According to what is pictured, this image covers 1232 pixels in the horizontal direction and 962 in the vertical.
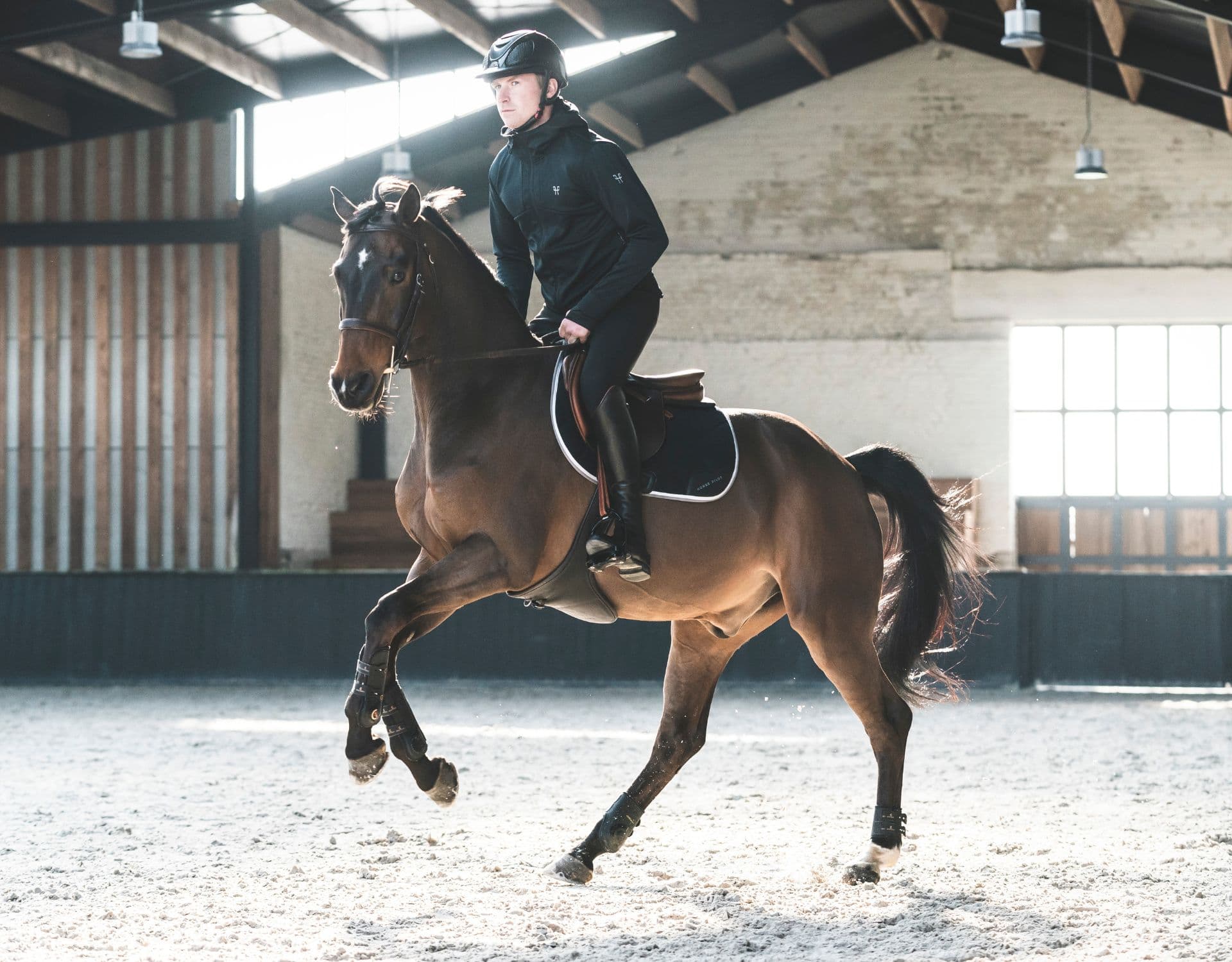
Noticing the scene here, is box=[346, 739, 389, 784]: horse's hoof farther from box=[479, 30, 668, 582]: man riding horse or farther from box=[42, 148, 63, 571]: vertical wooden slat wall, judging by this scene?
box=[42, 148, 63, 571]: vertical wooden slat wall

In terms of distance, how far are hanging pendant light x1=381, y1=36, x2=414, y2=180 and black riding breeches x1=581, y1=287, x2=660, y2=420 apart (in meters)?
8.17

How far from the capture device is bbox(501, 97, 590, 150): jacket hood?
4.06m

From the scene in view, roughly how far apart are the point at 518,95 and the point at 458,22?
8.74 metres

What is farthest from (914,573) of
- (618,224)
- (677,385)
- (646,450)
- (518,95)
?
(518,95)

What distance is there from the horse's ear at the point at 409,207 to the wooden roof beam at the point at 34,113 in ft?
33.7

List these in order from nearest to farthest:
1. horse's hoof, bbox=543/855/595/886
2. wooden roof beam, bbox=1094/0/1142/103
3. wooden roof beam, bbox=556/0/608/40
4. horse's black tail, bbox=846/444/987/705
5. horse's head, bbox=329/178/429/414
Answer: horse's head, bbox=329/178/429/414
horse's hoof, bbox=543/855/595/886
horse's black tail, bbox=846/444/987/705
wooden roof beam, bbox=556/0/608/40
wooden roof beam, bbox=1094/0/1142/103

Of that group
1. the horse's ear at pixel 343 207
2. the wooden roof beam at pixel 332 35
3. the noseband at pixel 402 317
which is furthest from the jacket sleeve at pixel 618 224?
the wooden roof beam at pixel 332 35

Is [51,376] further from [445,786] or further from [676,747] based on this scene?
[445,786]

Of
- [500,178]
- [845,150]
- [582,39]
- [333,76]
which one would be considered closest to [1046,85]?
[845,150]

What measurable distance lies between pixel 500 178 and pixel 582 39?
9269mm

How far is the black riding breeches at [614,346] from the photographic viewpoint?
4039 mm

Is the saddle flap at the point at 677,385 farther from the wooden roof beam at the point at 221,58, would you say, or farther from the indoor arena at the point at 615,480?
the wooden roof beam at the point at 221,58

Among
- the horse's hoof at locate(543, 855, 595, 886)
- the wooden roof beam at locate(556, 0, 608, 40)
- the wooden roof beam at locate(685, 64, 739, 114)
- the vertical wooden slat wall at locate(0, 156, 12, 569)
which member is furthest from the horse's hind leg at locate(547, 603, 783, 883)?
the vertical wooden slat wall at locate(0, 156, 12, 569)

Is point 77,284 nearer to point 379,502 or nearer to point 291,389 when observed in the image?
point 291,389
